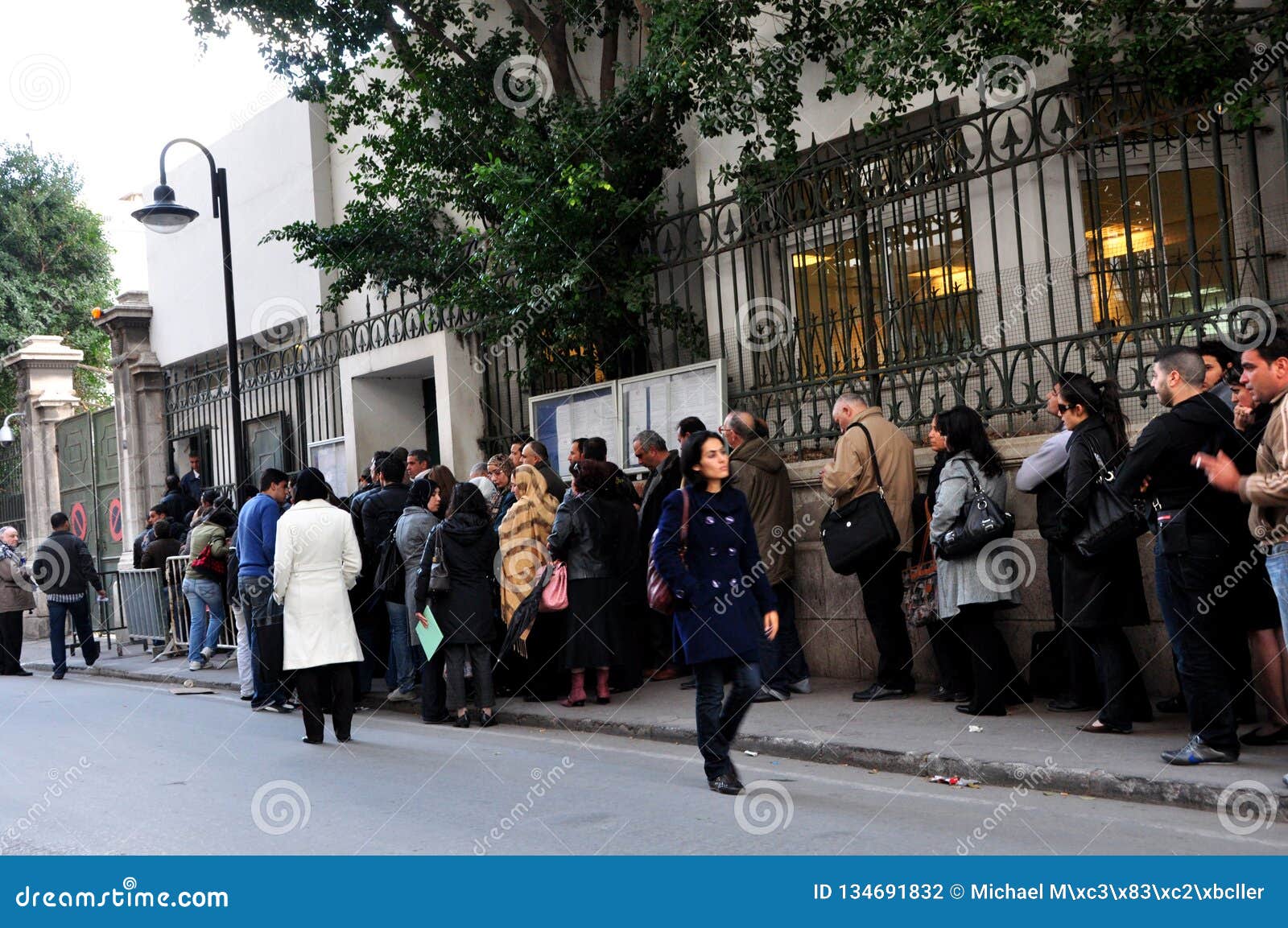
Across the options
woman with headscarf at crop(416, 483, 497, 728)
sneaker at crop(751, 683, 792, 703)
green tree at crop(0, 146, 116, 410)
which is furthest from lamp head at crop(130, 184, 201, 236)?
green tree at crop(0, 146, 116, 410)

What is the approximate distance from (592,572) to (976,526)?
10.1 feet

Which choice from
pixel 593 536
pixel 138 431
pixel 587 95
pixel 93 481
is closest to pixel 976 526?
pixel 593 536

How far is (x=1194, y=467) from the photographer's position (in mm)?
6320

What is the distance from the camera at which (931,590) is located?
27.9ft

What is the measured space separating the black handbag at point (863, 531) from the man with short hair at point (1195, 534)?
2.24 m

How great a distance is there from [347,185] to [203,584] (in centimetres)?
657

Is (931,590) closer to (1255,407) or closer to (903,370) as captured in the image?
(903,370)

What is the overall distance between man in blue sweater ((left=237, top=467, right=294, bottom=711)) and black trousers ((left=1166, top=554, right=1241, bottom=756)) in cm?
709

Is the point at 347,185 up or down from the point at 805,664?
up

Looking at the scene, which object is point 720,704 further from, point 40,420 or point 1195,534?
point 40,420

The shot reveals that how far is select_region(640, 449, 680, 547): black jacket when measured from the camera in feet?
32.4

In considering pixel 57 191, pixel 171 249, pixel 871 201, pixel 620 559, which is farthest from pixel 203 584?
pixel 57 191

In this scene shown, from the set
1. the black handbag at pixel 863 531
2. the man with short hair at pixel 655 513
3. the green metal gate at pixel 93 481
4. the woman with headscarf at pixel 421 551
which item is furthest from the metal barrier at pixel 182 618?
the black handbag at pixel 863 531

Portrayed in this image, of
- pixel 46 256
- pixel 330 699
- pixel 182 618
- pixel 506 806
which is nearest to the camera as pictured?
pixel 506 806
